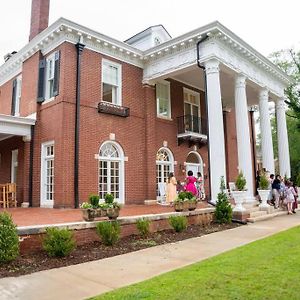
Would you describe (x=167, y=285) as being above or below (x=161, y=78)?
below

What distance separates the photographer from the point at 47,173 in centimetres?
1463

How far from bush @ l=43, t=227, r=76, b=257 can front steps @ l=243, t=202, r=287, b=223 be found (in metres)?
7.15

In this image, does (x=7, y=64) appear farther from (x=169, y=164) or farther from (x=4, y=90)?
(x=169, y=164)

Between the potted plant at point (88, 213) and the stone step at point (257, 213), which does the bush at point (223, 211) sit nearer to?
the stone step at point (257, 213)

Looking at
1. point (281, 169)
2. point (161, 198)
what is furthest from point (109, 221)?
point (281, 169)

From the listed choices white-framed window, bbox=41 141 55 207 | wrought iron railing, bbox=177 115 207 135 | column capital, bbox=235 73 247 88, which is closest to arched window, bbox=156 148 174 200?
wrought iron railing, bbox=177 115 207 135

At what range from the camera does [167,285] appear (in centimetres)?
461

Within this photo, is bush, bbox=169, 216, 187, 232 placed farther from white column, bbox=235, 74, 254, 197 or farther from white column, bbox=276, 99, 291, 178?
white column, bbox=276, 99, 291, 178

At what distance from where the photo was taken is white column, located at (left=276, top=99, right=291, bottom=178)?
2050cm

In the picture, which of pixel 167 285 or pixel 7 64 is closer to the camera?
pixel 167 285

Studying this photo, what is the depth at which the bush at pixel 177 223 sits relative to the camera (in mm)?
9508

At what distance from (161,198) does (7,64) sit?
10.9m

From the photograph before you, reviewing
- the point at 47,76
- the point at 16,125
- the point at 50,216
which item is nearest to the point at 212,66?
the point at 47,76

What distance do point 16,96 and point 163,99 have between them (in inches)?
303
